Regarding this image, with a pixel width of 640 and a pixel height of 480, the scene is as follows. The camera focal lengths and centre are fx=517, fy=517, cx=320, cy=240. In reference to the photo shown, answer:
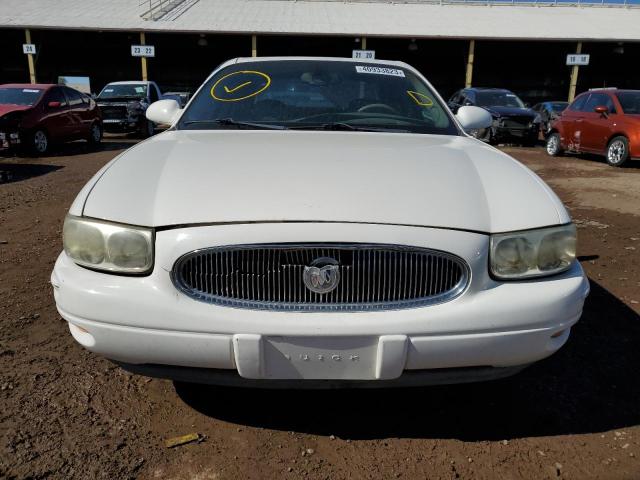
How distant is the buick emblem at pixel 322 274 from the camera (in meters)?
1.79

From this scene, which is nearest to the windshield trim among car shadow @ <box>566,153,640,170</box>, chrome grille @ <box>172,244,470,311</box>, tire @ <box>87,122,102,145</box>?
chrome grille @ <box>172,244,470,311</box>

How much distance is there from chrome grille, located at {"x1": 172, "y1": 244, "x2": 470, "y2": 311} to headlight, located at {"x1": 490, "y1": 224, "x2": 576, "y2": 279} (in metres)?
0.15

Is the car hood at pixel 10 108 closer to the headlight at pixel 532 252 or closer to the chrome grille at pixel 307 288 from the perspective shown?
the chrome grille at pixel 307 288

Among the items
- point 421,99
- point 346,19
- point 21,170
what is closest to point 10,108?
point 21,170

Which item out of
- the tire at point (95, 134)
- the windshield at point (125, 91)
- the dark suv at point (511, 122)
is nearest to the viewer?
the tire at point (95, 134)

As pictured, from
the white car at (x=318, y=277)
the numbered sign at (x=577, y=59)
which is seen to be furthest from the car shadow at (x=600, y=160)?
the numbered sign at (x=577, y=59)

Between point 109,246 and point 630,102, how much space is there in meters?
11.2

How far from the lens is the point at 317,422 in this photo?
7.32ft

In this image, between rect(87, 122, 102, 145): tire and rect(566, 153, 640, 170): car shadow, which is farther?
rect(87, 122, 102, 145): tire

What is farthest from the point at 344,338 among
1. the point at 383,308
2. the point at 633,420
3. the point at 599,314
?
the point at 599,314

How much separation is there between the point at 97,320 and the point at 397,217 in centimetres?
113

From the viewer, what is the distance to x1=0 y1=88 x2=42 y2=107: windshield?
10.6 m

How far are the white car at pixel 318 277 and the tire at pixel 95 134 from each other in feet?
38.4

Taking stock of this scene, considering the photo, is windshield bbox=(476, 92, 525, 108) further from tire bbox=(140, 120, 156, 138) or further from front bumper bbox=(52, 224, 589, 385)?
front bumper bbox=(52, 224, 589, 385)
